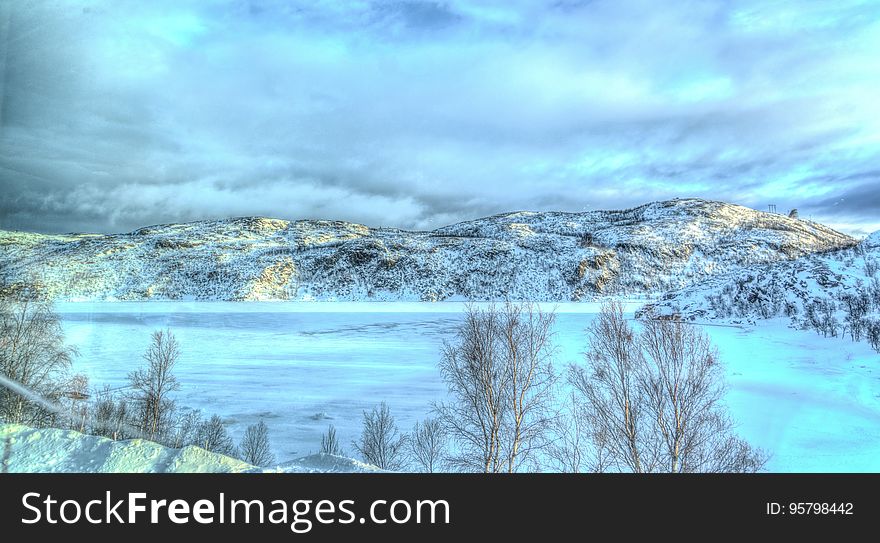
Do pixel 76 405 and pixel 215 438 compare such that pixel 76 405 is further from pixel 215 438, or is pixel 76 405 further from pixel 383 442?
pixel 383 442

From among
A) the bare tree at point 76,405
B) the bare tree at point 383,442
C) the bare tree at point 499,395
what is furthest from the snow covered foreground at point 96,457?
the bare tree at point 383,442

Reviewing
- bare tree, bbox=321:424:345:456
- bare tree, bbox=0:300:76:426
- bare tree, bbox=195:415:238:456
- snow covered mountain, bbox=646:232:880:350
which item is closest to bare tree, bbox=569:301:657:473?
bare tree, bbox=321:424:345:456

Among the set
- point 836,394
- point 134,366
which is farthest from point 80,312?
point 836,394

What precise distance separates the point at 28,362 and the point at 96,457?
4.56ft

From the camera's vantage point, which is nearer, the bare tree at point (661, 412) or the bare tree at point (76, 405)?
the bare tree at point (76, 405)

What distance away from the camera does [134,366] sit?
5.46m

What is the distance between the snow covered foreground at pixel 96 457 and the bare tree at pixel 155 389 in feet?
5.26

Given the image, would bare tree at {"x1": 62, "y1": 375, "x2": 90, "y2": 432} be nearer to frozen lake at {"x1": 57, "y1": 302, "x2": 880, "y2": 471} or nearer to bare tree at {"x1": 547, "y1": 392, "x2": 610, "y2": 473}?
frozen lake at {"x1": 57, "y1": 302, "x2": 880, "y2": 471}

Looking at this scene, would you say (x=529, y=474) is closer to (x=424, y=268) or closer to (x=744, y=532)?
(x=744, y=532)

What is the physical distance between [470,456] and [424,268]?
31146 millimetres

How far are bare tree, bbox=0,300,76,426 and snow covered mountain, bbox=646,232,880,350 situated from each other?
371 inches

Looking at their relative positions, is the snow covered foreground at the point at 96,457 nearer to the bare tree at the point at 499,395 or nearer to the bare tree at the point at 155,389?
the bare tree at the point at 155,389

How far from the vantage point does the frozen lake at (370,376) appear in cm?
216

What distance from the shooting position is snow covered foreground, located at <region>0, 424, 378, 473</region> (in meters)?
0.92
